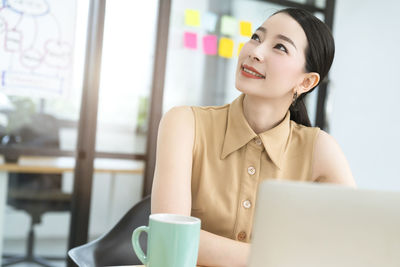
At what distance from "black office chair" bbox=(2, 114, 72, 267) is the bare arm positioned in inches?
66.2

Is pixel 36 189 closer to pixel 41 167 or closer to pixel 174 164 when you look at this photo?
pixel 41 167

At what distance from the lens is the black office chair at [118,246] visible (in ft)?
4.62

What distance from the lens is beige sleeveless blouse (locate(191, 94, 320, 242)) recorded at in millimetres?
1302

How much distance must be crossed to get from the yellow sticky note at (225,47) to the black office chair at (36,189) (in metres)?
1.19

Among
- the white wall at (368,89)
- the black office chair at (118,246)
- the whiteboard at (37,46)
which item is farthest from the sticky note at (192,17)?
the black office chair at (118,246)

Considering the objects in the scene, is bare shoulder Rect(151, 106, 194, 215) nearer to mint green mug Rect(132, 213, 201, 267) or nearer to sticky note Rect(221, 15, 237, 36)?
mint green mug Rect(132, 213, 201, 267)

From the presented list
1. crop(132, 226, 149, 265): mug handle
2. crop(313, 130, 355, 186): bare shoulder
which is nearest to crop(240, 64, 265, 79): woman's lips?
crop(313, 130, 355, 186): bare shoulder

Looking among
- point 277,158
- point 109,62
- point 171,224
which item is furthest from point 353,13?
point 171,224

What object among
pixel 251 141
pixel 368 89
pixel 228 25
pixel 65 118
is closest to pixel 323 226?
pixel 251 141

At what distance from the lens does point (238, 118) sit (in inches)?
55.2

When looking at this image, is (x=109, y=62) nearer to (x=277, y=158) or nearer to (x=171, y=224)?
(x=277, y=158)

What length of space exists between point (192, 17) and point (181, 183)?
209 cm

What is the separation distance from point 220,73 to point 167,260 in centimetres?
256

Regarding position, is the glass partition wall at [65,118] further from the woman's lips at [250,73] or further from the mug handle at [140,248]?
the mug handle at [140,248]
